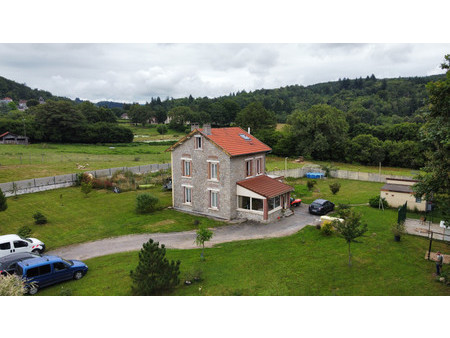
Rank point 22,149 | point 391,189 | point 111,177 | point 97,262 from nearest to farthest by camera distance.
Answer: point 97,262, point 391,189, point 111,177, point 22,149

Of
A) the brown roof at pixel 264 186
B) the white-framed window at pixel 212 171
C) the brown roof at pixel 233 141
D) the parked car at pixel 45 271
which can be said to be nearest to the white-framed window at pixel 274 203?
the brown roof at pixel 264 186

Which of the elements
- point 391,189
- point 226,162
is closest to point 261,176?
point 226,162

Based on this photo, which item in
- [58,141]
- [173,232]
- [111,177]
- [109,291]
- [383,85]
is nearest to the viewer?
[109,291]

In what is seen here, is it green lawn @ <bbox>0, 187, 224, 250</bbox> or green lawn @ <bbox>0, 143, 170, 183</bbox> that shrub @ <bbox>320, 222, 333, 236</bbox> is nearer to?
green lawn @ <bbox>0, 187, 224, 250</bbox>

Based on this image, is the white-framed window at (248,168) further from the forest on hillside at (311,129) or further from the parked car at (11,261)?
the forest on hillside at (311,129)

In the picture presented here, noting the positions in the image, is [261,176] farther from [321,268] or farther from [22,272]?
[22,272]

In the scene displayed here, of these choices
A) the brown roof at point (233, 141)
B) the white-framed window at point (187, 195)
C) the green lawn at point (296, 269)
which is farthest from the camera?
the white-framed window at point (187, 195)

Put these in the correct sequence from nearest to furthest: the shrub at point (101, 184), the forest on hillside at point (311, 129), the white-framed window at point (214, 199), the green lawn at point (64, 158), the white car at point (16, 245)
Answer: the white car at point (16, 245)
the white-framed window at point (214, 199)
the shrub at point (101, 184)
the green lawn at point (64, 158)
the forest on hillside at point (311, 129)
